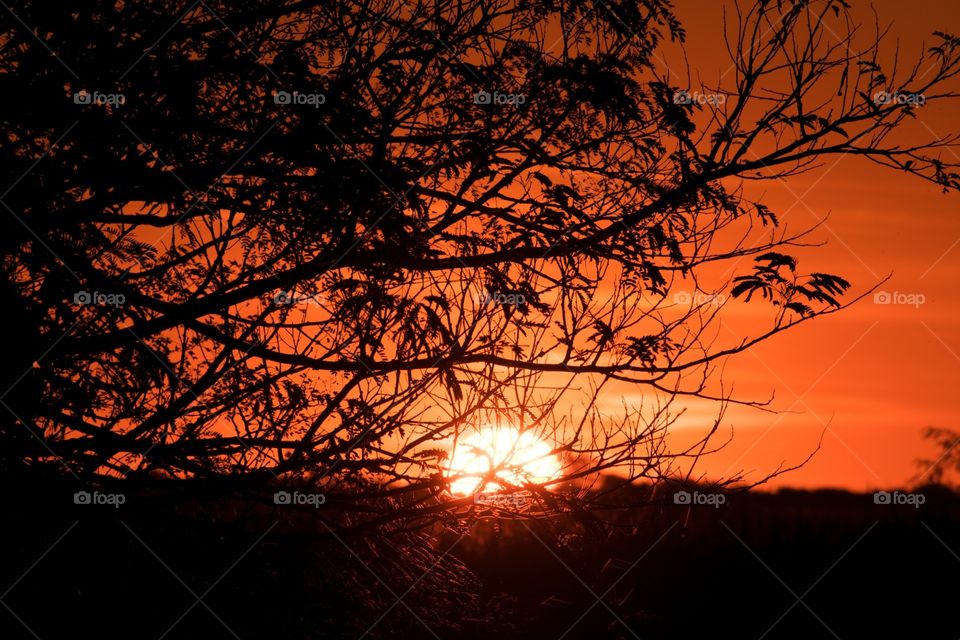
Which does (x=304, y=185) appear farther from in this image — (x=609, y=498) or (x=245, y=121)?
(x=609, y=498)

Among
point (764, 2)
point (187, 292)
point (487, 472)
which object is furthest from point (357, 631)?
point (764, 2)

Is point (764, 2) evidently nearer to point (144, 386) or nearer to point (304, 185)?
point (304, 185)

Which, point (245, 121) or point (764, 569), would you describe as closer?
point (245, 121)

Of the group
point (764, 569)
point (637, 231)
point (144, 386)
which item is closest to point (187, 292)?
point (144, 386)

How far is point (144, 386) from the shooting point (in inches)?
268

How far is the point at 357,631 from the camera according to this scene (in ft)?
23.1

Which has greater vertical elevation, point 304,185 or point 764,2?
point 764,2

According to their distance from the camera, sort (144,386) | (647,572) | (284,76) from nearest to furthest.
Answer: (284,76) < (144,386) < (647,572)

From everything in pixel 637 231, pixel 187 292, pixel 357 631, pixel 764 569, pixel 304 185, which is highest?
pixel 764 569

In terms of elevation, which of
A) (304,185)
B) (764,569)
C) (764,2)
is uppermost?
(764,569)

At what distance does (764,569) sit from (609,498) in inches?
766

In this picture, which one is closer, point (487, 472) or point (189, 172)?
point (189, 172)

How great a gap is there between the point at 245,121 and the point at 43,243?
148 cm

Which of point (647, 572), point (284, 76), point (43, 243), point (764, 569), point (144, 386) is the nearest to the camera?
point (43, 243)
